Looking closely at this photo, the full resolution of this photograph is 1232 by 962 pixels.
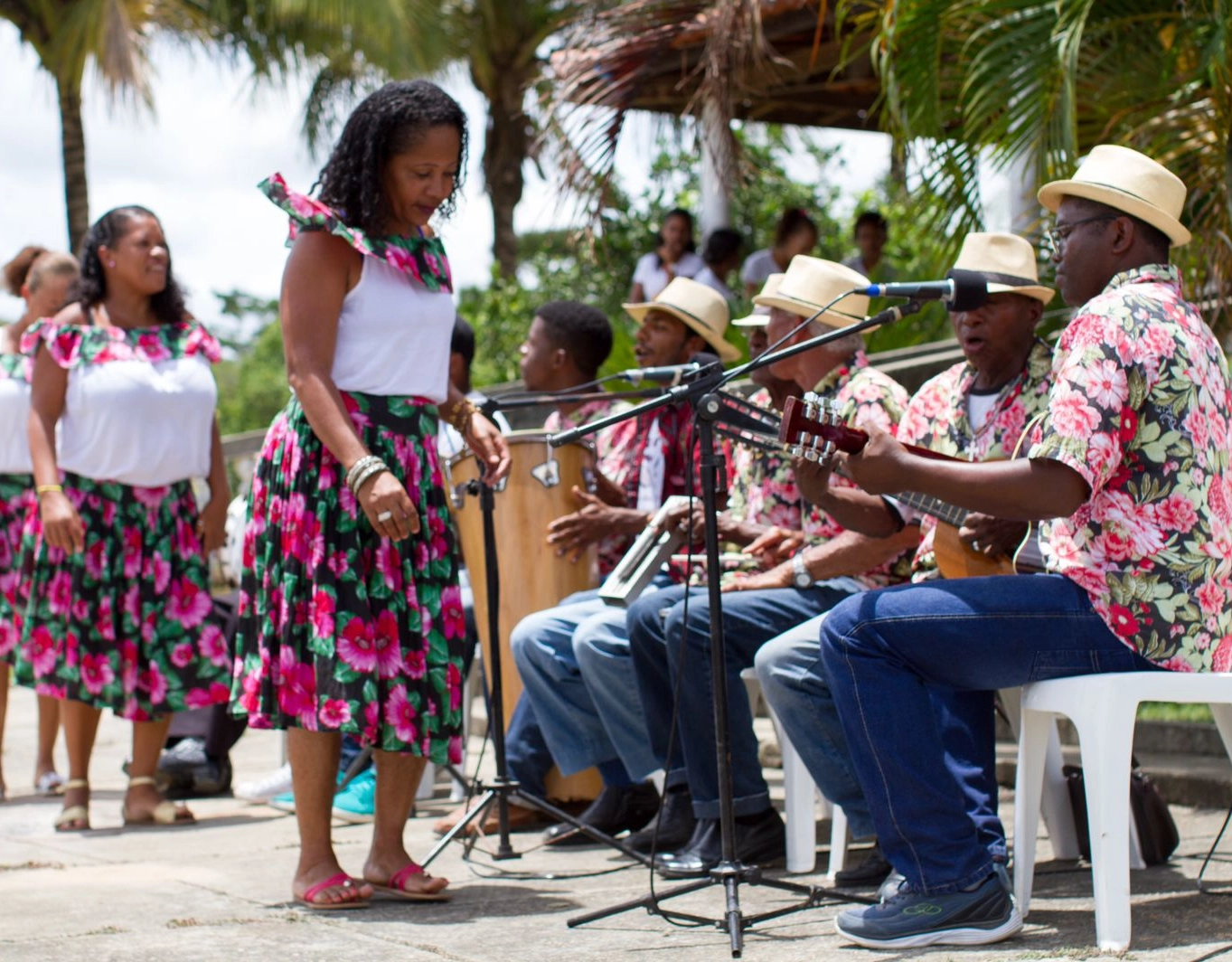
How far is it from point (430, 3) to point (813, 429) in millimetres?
15400

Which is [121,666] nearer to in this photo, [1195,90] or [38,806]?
[38,806]

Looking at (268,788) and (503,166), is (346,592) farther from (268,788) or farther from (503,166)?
(503,166)

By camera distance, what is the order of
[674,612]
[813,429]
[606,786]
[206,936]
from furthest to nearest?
[606,786] → [674,612] → [206,936] → [813,429]

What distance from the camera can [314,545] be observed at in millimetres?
4246

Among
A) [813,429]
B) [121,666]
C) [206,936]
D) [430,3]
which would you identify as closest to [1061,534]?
[813,429]

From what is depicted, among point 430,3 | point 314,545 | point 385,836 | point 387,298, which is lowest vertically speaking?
point 385,836

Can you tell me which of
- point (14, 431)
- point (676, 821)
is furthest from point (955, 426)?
point (14, 431)

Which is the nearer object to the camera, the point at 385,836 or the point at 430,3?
the point at 385,836

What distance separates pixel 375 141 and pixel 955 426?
1746 millimetres

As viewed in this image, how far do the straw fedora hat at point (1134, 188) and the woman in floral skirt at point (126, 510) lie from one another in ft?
11.6

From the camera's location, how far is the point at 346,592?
4234 mm

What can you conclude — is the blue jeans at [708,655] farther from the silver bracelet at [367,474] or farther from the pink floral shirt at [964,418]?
the silver bracelet at [367,474]

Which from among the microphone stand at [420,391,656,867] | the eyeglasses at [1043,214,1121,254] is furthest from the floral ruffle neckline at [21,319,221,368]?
the eyeglasses at [1043,214,1121,254]

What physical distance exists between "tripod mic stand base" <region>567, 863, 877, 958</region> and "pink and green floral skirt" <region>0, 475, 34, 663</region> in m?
3.66
